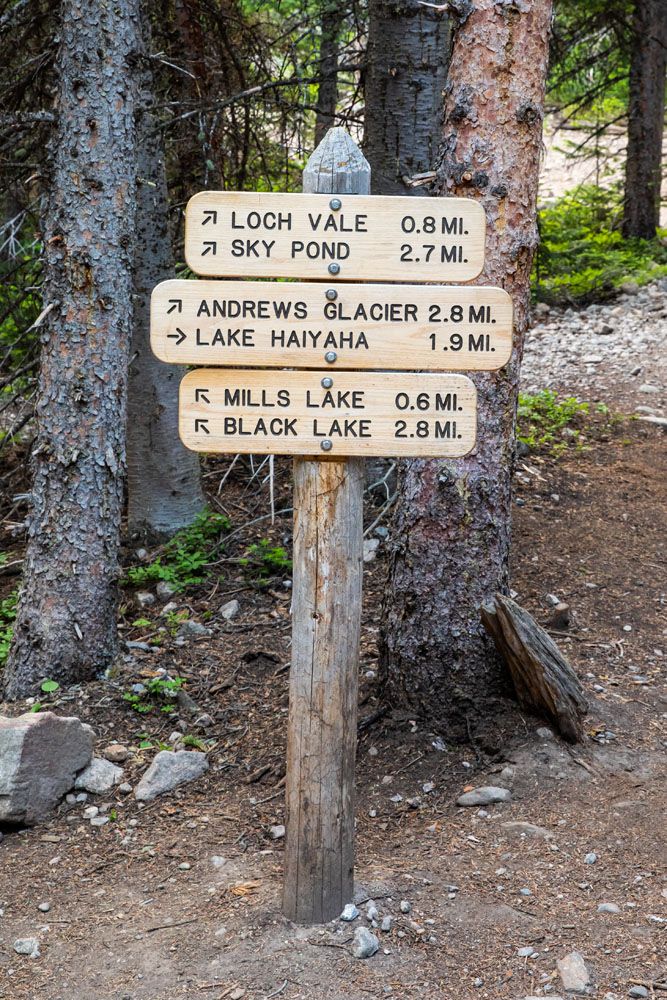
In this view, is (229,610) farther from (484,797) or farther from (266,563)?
(484,797)

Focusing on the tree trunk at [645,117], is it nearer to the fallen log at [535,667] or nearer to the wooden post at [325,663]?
the fallen log at [535,667]

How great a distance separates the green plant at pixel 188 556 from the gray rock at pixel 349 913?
3.18m

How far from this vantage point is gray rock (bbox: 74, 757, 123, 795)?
443cm

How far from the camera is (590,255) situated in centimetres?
1371

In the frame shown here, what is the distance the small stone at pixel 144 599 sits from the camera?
6258mm

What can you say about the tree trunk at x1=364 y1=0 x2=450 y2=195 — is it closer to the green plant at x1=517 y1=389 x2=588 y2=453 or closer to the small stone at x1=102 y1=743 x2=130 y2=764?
the green plant at x1=517 y1=389 x2=588 y2=453

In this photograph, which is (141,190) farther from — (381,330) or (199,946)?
(199,946)

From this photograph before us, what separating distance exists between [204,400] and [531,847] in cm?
220

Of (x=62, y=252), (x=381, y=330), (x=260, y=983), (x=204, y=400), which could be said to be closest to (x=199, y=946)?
(x=260, y=983)

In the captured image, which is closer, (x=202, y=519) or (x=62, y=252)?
(x=62, y=252)

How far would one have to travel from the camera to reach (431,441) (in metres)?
3.00

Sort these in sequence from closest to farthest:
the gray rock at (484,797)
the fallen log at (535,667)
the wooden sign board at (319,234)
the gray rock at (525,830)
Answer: the wooden sign board at (319,234), the gray rock at (525,830), the gray rock at (484,797), the fallen log at (535,667)

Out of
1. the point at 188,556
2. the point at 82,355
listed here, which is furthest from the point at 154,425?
the point at 82,355

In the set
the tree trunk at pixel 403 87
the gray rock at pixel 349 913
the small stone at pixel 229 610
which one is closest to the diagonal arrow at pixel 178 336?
the gray rock at pixel 349 913
